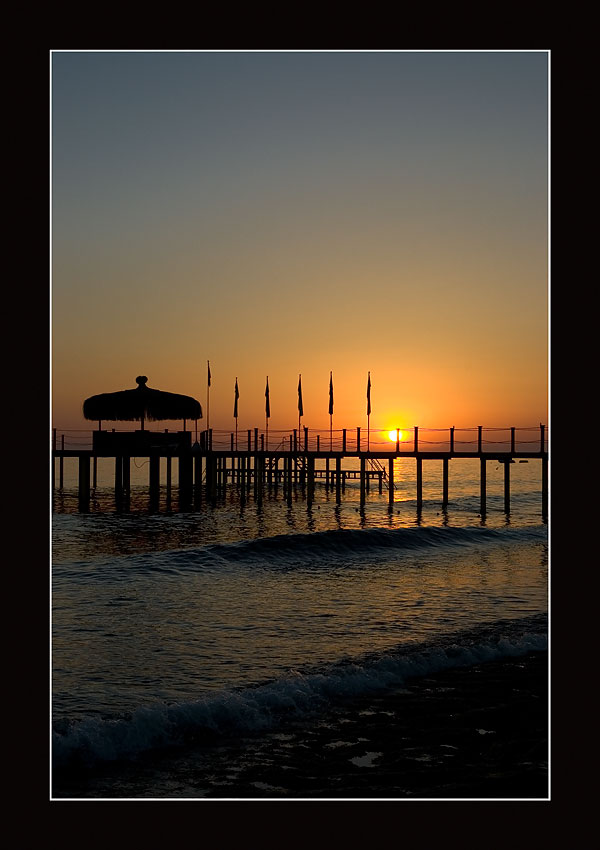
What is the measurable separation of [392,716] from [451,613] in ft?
18.6

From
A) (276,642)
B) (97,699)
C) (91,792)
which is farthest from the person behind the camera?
(276,642)

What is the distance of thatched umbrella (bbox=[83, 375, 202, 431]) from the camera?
35.2m

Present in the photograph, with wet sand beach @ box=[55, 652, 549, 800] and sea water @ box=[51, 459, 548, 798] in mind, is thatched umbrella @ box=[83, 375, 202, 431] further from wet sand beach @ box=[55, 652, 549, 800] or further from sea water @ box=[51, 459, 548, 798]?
wet sand beach @ box=[55, 652, 549, 800]

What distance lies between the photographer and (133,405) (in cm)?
3522

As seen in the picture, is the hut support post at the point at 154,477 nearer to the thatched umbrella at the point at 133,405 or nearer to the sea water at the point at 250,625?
the thatched umbrella at the point at 133,405

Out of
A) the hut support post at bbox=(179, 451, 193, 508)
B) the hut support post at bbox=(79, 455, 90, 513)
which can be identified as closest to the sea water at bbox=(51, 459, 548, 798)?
the hut support post at bbox=(79, 455, 90, 513)

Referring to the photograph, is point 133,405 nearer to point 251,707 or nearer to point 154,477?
point 154,477

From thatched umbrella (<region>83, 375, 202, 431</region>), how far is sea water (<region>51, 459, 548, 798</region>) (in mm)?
8108

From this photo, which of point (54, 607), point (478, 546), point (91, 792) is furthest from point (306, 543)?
point (91, 792)

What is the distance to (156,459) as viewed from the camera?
123ft

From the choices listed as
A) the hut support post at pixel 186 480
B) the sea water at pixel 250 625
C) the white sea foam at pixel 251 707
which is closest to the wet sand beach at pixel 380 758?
the sea water at pixel 250 625

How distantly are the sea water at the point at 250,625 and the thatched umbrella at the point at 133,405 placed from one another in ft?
26.6
